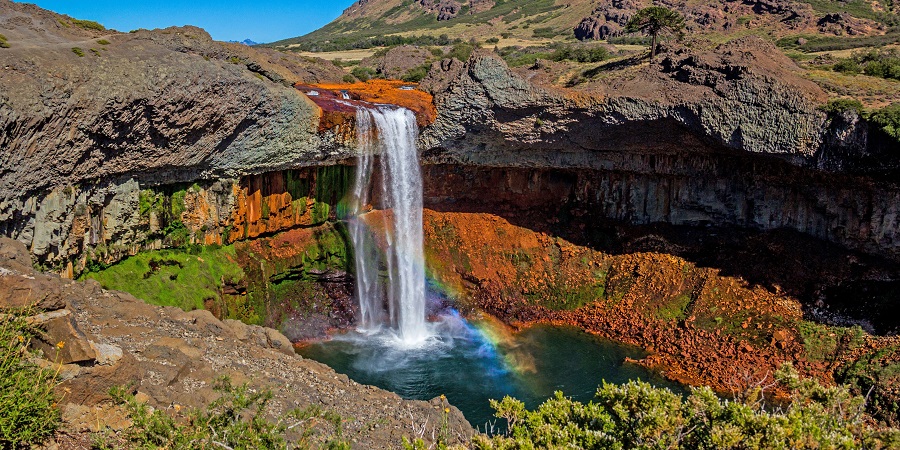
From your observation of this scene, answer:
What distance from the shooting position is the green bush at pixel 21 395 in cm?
1033

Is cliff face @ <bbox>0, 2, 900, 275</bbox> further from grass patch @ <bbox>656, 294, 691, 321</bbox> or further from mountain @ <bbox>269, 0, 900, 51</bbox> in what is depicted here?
mountain @ <bbox>269, 0, 900, 51</bbox>

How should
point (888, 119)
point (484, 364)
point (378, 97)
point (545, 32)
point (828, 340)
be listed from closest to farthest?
point (888, 119)
point (828, 340)
point (484, 364)
point (378, 97)
point (545, 32)

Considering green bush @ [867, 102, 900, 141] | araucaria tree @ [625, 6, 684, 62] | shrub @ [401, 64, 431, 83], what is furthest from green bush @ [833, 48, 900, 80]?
shrub @ [401, 64, 431, 83]

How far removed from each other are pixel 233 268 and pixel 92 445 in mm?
17540

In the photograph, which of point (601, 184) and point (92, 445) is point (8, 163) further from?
point (601, 184)

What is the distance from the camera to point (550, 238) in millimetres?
34875

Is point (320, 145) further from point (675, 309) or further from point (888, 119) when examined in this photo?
point (888, 119)

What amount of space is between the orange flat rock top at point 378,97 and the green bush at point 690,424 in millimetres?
19614

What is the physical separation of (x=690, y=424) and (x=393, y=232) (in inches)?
907

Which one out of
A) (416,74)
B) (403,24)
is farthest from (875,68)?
(403,24)

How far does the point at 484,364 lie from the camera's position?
27.4m

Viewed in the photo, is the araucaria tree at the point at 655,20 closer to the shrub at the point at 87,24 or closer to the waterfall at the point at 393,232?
the waterfall at the point at 393,232

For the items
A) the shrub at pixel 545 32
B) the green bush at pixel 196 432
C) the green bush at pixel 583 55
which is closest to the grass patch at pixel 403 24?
the shrub at pixel 545 32

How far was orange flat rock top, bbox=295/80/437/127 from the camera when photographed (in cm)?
3008
